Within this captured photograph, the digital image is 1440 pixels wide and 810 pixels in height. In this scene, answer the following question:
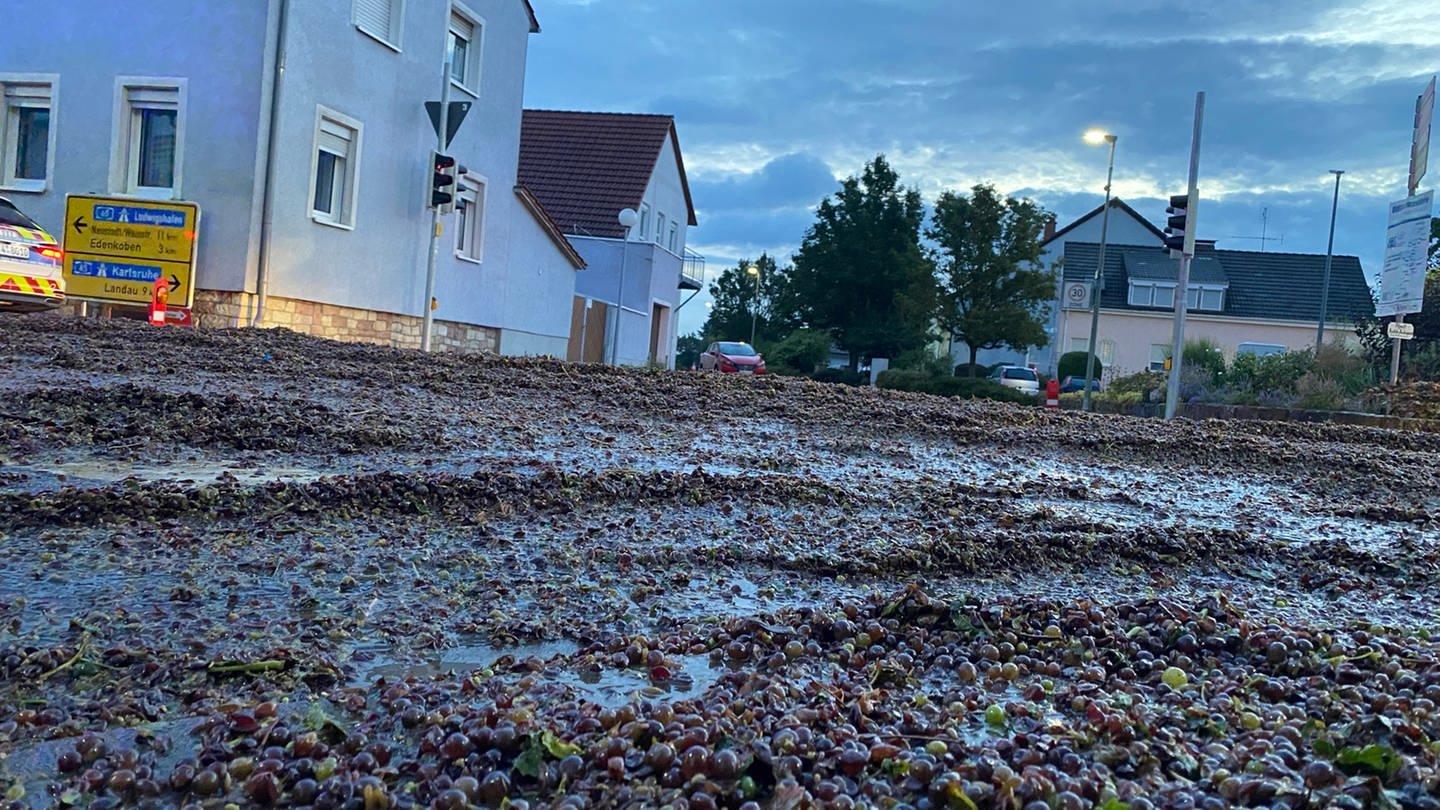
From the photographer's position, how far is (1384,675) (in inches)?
104

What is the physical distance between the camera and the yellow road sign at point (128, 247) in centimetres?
1391

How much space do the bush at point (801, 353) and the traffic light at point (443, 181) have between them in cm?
3821

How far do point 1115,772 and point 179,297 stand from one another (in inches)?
571

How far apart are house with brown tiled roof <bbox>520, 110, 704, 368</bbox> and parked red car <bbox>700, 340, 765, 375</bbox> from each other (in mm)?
2072

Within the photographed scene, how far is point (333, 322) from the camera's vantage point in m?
16.5

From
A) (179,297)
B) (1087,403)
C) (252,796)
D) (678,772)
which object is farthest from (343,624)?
(1087,403)

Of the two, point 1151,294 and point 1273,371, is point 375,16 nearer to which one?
point 1273,371

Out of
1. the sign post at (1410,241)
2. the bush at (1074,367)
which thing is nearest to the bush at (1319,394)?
the sign post at (1410,241)

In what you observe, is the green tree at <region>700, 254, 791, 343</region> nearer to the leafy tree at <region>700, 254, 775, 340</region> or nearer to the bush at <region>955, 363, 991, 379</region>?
the leafy tree at <region>700, 254, 775, 340</region>

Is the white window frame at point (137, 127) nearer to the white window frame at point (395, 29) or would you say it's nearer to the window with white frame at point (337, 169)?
the window with white frame at point (337, 169)

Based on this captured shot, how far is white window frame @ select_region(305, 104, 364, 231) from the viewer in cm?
1573

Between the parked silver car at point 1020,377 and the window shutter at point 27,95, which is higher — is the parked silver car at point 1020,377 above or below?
below

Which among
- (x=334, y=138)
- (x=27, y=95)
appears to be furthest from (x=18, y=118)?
(x=334, y=138)

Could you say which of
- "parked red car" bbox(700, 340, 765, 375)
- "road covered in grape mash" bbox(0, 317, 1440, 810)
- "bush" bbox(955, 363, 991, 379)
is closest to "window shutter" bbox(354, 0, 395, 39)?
"road covered in grape mash" bbox(0, 317, 1440, 810)
